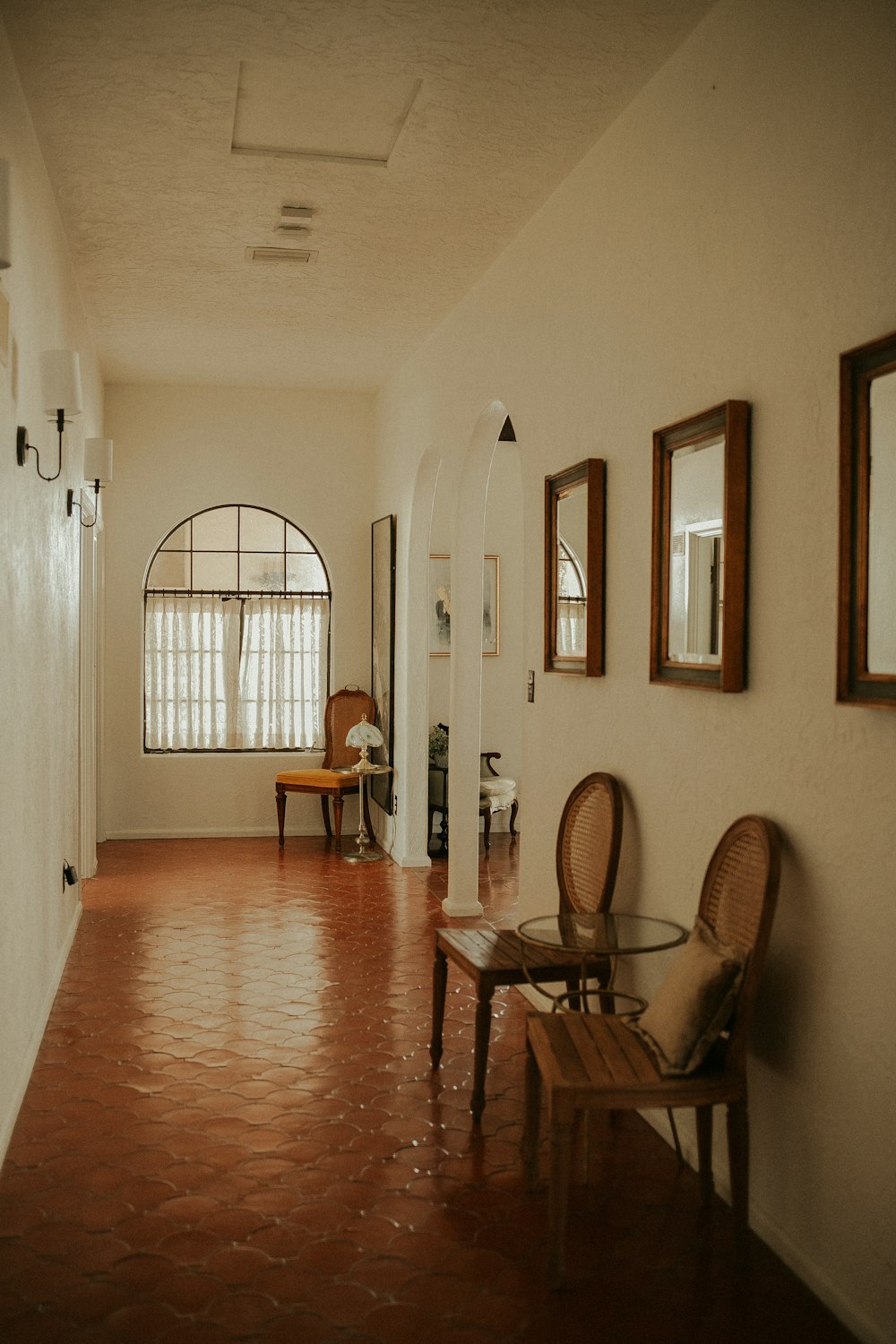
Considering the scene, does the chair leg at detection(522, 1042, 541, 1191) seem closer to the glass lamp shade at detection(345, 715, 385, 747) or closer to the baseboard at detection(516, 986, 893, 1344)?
the baseboard at detection(516, 986, 893, 1344)

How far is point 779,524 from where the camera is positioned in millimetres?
3080

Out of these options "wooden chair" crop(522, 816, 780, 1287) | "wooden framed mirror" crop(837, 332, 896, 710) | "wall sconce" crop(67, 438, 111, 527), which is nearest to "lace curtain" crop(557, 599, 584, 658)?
"wooden chair" crop(522, 816, 780, 1287)

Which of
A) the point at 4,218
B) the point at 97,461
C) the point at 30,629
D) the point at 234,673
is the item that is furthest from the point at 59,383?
the point at 234,673

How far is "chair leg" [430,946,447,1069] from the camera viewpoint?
4.36m

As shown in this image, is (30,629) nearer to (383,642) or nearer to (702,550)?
(702,550)

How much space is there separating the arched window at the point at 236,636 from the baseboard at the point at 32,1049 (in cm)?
362

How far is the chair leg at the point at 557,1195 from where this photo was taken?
2879mm

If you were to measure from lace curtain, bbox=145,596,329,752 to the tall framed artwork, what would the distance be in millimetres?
634

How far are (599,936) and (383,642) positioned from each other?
222 inches

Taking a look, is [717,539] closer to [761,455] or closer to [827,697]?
[761,455]

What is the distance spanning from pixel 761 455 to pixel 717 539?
310 mm

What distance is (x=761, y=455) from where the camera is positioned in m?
3.17

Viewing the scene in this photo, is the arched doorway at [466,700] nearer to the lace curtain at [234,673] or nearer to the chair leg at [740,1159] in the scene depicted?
the lace curtain at [234,673]

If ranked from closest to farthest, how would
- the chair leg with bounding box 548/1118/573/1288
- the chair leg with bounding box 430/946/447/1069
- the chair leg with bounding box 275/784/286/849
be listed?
the chair leg with bounding box 548/1118/573/1288
the chair leg with bounding box 430/946/447/1069
the chair leg with bounding box 275/784/286/849
